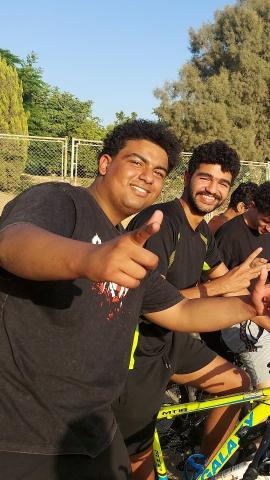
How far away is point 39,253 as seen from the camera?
4.66ft

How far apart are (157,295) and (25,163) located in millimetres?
15024

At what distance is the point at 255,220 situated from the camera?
4289 millimetres

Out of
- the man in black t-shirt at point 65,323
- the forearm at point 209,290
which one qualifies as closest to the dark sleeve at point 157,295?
the man in black t-shirt at point 65,323

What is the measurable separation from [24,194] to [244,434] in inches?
78.3

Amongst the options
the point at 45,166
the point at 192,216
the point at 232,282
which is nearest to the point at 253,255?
the point at 232,282

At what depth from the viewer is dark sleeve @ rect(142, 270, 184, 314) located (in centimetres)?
236

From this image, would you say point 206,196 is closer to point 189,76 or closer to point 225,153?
point 225,153

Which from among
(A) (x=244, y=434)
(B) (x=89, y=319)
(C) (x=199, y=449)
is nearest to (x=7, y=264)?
(B) (x=89, y=319)

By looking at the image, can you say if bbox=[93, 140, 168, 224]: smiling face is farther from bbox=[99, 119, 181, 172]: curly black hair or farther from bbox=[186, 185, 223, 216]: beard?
bbox=[186, 185, 223, 216]: beard

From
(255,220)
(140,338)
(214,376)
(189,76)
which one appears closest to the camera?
(140,338)

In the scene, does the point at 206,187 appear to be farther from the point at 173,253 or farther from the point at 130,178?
the point at 130,178

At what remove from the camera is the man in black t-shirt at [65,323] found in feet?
4.59

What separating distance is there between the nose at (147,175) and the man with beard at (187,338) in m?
0.75

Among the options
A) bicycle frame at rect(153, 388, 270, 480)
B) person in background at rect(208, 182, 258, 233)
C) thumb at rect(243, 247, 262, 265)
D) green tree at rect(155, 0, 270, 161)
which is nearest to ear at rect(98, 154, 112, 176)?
thumb at rect(243, 247, 262, 265)
